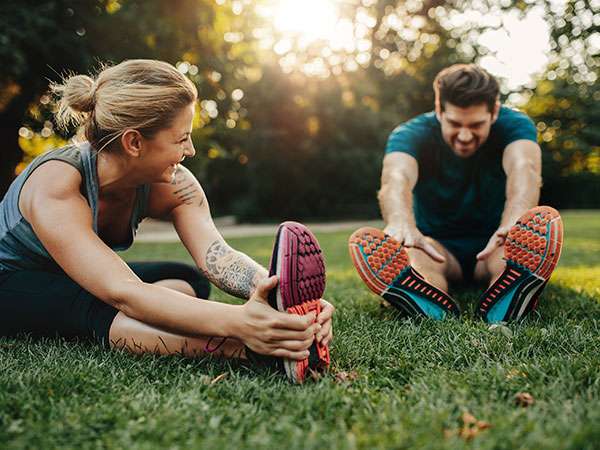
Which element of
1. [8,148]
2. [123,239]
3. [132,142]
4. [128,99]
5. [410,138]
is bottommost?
[123,239]

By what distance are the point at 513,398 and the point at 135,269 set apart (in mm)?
1879

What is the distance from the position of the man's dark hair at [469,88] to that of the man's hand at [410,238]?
0.92 meters

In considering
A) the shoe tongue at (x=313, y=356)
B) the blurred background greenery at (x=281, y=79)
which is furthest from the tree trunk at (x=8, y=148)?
the shoe tongue at (x=313, y=356)

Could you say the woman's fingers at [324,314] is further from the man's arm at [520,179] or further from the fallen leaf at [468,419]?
the man's arm at [520,179]

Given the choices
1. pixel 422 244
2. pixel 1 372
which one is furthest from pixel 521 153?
pixel 1 372

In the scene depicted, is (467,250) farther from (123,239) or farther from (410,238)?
(123,239)

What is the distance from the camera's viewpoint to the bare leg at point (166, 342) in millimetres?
2113

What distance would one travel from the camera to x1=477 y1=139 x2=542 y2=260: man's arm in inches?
120

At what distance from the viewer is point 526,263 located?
253 cm

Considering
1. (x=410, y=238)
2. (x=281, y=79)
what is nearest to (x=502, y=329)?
(x=410, y=238)

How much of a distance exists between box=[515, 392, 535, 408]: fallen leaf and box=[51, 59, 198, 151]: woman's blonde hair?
4.89ft

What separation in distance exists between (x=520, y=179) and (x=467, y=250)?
2.24ft

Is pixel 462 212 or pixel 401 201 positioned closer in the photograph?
pixel 401 201

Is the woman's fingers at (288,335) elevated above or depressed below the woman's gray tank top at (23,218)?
below
